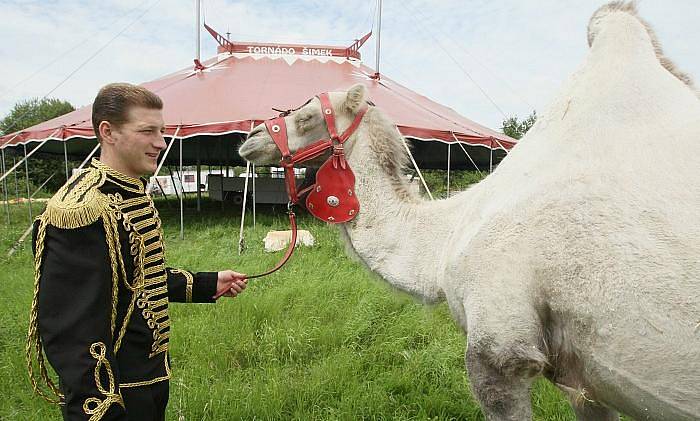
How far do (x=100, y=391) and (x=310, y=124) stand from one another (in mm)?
1887

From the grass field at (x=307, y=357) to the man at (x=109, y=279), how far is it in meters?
1.35

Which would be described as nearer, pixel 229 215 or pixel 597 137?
pixel 597 137

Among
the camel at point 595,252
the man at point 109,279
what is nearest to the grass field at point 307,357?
the camel at point 595,252

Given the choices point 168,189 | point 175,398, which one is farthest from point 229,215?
point 168,189

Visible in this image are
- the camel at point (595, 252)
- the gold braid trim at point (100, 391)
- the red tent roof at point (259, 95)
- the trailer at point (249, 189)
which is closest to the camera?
the gold braid trim at point (100, 391)

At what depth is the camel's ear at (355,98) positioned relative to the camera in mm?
2807

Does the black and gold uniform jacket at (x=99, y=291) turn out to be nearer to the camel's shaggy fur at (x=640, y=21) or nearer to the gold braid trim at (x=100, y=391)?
the gold braid trim at (x=100, y=391)

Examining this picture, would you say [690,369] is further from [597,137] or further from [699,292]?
[597,137]

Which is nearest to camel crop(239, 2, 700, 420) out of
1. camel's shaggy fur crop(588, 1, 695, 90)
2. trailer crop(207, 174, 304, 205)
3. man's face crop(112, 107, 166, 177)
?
camel's shaggy fur crop(588, 1, 695, 90)

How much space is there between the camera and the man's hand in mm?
2301

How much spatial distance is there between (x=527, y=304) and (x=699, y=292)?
0.55 meters

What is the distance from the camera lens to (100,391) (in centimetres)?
135

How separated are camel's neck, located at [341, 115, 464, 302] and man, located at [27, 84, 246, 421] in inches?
48.2

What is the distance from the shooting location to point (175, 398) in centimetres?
322
